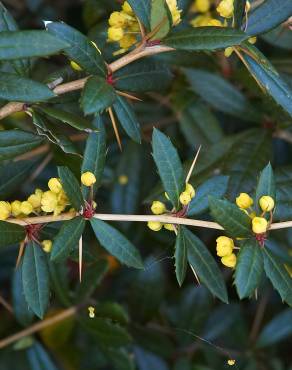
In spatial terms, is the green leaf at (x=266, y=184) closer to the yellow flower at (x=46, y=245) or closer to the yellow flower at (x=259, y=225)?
the yellow flower at (x=259, y=225)

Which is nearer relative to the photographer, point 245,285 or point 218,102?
point 245,285

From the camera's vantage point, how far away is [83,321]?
158cm

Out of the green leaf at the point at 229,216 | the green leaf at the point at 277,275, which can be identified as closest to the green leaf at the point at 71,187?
the green leaf at the point at 229,216

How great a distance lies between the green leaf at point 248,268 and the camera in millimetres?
981

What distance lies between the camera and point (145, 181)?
6.17 ft

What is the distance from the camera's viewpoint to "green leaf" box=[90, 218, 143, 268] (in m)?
1.08

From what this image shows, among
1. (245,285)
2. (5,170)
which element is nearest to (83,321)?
(5,170)

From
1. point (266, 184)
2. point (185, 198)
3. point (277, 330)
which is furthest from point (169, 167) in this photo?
point (277, 330)

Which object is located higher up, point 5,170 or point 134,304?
point 5,170

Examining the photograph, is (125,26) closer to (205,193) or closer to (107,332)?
(205,193)

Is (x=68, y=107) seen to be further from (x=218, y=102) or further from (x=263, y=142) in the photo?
(x=263, y=142)

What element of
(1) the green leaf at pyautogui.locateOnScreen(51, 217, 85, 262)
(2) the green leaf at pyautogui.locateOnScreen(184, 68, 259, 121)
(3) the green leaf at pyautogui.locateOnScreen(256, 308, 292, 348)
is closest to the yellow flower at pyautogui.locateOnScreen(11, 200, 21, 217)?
(1) the green leaf at pyautogui.locateOnScreen(51, 217, 85, 262)

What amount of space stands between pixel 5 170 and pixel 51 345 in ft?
2.27

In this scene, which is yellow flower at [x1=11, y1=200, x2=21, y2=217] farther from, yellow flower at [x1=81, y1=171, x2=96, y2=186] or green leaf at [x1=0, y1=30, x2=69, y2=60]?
green leaf at [x1=0, y1=30, x2=69, y2=60]
